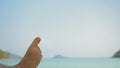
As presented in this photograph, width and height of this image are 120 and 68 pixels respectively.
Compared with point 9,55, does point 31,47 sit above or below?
above

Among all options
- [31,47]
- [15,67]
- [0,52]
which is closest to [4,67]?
[15,67]

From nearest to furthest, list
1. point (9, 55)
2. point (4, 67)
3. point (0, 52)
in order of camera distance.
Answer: point (4, 67)
point (0, 52)
point (9, 55)

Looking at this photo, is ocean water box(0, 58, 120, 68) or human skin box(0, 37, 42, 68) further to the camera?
ocean water box(0, 58, 120, 68)

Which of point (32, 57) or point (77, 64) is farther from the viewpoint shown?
point (77, 64)

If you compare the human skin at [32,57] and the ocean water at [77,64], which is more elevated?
the human skin at [32,57]

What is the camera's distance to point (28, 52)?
1763mm

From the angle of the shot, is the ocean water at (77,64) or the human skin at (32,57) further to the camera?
the ocean water at (77,64)

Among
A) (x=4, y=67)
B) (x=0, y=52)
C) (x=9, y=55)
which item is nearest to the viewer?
(x=4, y=67)

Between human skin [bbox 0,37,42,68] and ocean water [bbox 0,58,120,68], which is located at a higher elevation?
human skin [bbox 0,37,42,68]

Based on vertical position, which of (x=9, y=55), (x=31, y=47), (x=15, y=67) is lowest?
(x=9, y=55)

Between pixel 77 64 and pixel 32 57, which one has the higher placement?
pixel 32 57

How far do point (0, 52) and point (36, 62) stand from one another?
2372 cm

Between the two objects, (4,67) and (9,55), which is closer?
(4,67)

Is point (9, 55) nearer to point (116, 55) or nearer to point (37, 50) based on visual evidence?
point (116, 55)
